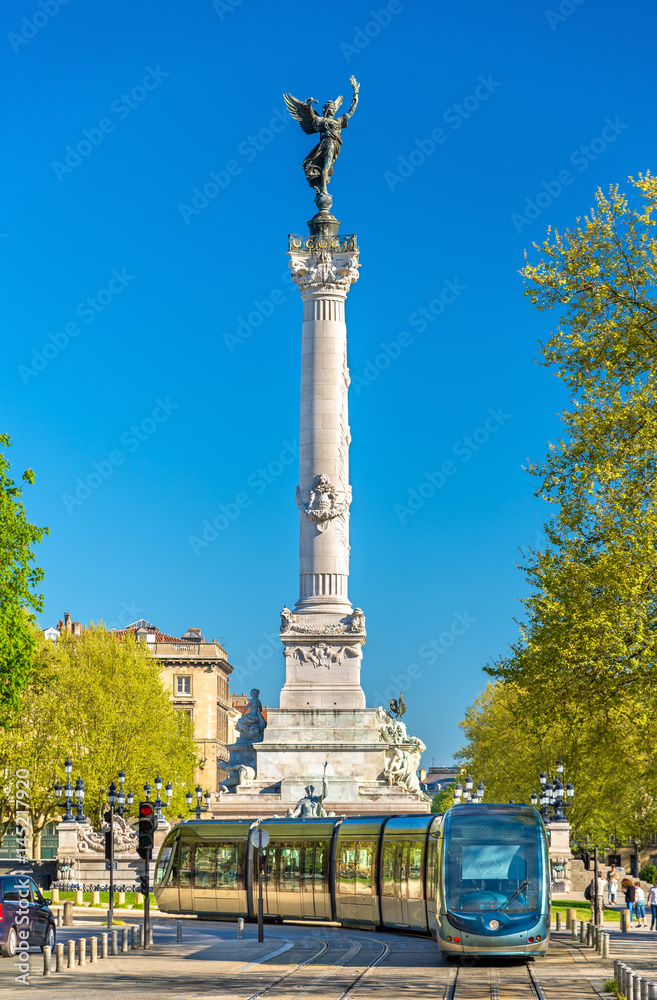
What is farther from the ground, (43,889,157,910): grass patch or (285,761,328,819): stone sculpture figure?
(285,761,328,819): stone sculpture figure

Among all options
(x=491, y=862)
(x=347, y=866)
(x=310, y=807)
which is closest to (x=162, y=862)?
(x=310, y=807)

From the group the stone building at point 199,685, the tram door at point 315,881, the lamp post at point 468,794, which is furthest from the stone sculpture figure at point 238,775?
the stone building at point 199,685

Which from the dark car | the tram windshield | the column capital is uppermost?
the column capital

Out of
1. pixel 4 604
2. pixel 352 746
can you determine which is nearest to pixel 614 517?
pixel 4 604

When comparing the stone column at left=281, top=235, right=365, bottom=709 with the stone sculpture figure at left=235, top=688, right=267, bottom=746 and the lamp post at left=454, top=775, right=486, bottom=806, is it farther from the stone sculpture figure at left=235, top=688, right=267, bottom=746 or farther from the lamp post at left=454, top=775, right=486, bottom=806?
the lamp post at left=454, top=775, right=486, bottom=806

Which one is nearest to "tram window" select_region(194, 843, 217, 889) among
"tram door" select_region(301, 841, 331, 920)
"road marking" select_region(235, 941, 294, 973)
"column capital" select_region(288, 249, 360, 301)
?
"tram door" select_region(301, 841, 331, 920)

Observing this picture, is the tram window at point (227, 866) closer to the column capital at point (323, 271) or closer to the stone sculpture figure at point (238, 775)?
the stone sculpture figure at point (238, 775)

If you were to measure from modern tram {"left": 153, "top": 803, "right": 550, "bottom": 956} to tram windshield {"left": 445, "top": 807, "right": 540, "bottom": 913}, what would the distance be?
19 mm

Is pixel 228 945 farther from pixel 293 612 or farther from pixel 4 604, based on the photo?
pixel 293 612

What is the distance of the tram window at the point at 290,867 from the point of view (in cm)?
3644

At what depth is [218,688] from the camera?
4545 inches

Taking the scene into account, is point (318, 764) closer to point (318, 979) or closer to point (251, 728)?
point (251, 728)

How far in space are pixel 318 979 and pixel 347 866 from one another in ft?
37.2

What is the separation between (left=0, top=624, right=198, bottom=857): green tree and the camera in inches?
2648
